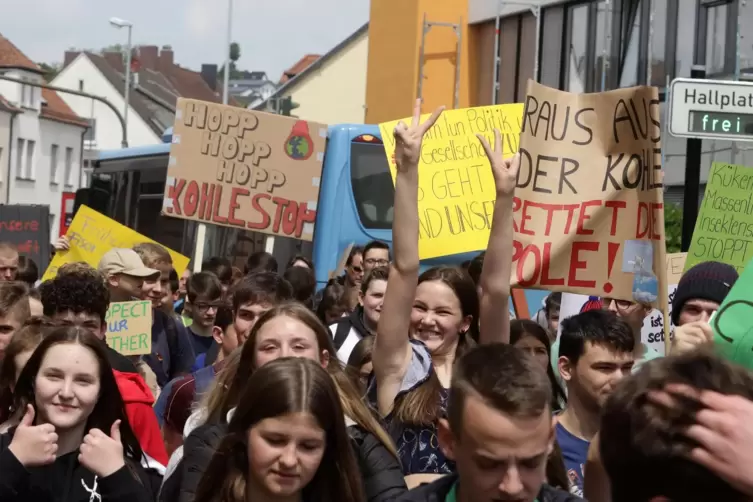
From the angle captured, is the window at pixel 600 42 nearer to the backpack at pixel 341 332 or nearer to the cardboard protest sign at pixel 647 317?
the cardboard protest sign at pixel 647 317

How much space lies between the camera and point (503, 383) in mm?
3484

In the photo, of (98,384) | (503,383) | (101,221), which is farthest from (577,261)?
(101,221)

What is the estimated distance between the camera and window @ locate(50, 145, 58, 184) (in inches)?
2968

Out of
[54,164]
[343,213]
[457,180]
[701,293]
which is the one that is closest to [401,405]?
[701,293]

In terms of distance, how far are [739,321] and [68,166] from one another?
75229 mm

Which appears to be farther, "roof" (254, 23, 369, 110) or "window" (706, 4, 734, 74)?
"roof" (254, 23, 369, 110)

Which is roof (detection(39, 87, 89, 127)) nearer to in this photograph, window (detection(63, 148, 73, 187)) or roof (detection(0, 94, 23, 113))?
window (detection(63, 148, 73, 187))

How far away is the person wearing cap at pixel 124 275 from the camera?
30.9 ft

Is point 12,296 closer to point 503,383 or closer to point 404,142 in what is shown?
point 404,142

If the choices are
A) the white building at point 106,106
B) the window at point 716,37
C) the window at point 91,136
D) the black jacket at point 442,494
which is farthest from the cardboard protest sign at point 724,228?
the window at point 91,136

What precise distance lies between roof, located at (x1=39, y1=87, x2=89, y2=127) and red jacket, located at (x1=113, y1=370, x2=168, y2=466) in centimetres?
7096

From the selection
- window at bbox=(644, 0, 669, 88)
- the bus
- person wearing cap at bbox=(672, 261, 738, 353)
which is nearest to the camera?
person wearing cap at bbox=(672, 261, 738, 353)

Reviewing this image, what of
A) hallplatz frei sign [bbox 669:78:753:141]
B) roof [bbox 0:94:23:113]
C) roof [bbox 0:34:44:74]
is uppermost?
roof [bbox 0:34:44:74]

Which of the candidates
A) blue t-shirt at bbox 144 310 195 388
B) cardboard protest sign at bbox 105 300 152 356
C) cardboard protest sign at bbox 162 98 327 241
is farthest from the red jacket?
cardboard protest sign at bbox 162 98 327 241
